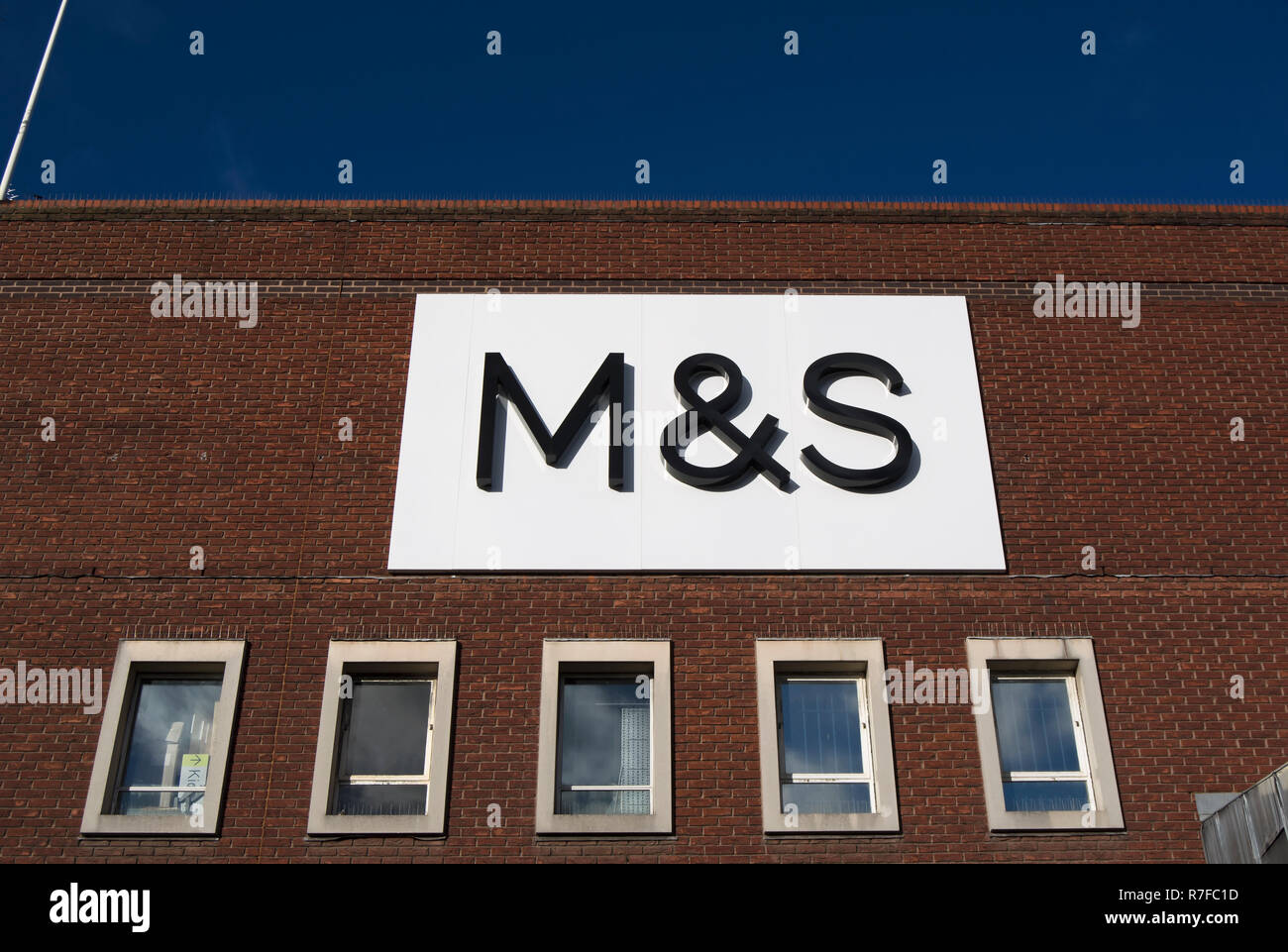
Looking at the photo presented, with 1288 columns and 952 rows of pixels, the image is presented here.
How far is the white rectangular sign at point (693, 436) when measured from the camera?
12555 millimetres

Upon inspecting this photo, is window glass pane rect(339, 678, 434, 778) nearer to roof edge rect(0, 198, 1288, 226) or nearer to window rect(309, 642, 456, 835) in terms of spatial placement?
window rect(309, 642, 456, 835)

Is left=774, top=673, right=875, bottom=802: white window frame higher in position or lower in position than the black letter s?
lower

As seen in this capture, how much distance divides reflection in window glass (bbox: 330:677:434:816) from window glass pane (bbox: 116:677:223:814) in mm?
1314

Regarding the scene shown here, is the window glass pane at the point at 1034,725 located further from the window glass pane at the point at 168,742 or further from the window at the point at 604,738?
the window glass pane at the point at 168,742

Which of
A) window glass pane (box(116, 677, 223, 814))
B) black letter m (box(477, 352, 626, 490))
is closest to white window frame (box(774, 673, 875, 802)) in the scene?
black letter m (box(477, 352, 626, 490))

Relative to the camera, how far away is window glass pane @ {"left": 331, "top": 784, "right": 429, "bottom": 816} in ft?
37.3

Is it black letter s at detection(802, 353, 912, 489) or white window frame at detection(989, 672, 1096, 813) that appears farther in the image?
black letter s at detection(802, 353, 912, 489)

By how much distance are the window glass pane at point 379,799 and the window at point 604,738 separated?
3.84 ft

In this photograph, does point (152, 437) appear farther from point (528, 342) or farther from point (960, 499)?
point (960, 499)

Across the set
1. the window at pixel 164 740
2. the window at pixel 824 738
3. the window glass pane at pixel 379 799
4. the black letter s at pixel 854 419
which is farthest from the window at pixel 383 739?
the black letter s at pixel 854 419

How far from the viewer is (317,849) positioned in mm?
11023

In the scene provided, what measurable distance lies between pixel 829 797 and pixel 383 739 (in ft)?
14.0
